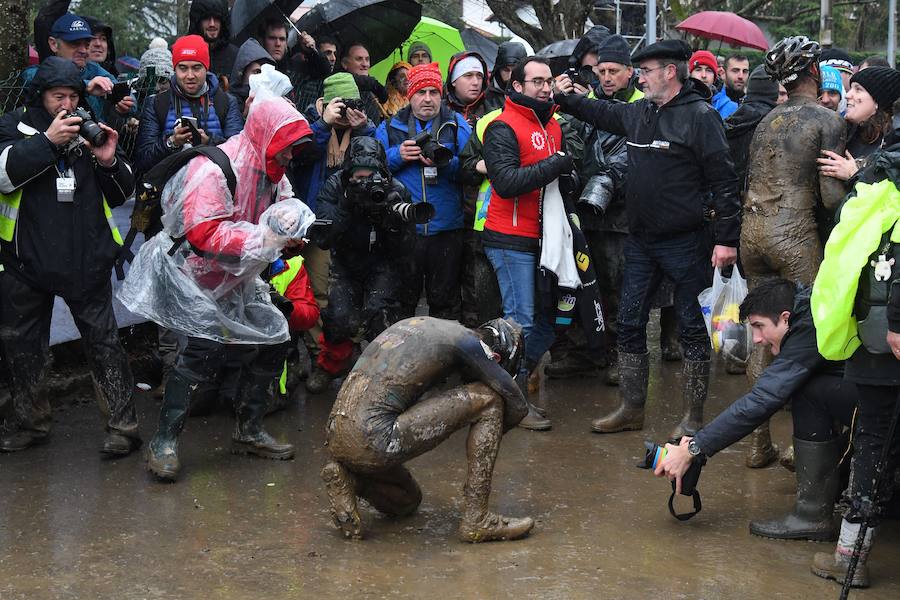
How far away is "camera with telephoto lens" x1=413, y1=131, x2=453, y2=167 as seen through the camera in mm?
7320

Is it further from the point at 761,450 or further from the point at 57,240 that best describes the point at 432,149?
the point at 761,450

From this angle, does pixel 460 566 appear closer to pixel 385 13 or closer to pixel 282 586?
pixel 282 586

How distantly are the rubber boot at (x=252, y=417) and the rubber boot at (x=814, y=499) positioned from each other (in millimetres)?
2599

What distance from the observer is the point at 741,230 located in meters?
6.33

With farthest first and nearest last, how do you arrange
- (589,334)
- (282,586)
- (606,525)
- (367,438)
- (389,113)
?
(389,113)
(589,334)
(606,525)
(367,438)
(282,586)

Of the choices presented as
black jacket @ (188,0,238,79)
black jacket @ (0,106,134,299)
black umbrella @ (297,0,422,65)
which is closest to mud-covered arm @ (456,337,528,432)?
black jacket @ (0,106,134,299)

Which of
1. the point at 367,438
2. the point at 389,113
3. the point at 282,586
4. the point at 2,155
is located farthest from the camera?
the point at 389,113

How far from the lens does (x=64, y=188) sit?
19.8 ft

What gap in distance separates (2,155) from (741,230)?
3.91 m

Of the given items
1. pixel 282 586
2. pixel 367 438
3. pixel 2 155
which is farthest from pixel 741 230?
pixel 2 155

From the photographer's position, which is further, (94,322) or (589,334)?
(589,334)

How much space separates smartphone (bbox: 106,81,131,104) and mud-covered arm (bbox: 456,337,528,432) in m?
3.26

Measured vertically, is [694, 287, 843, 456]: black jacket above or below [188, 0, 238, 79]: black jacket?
below

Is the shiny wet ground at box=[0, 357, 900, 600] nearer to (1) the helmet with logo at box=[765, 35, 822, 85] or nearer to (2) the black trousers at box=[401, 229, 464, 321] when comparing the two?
(2) the black trousers at box=[401, 229, 464, 321]
